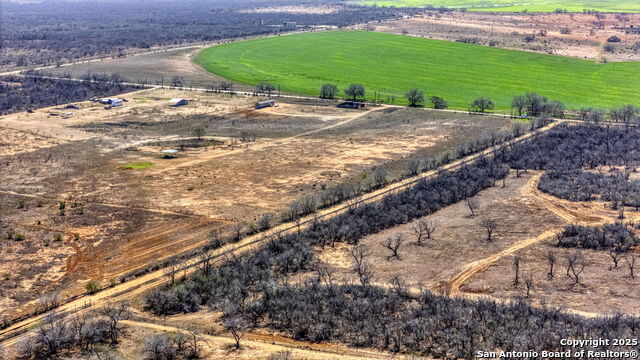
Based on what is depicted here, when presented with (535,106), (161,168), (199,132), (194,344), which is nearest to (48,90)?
(199,132)

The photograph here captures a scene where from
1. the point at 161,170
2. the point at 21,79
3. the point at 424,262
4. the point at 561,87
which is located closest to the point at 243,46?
the point at 21,79

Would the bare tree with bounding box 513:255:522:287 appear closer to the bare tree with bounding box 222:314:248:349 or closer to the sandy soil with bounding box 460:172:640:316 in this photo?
the sandy soil with bounding box 460:172:640:316

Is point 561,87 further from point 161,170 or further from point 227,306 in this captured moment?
point 227,306

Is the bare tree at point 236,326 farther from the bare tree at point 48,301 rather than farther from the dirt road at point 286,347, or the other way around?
the bare tree at point 48,301

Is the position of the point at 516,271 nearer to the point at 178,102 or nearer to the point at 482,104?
the point at 482,104

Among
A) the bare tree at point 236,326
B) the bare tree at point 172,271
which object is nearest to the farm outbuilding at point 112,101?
the bare tree at point 172,271
